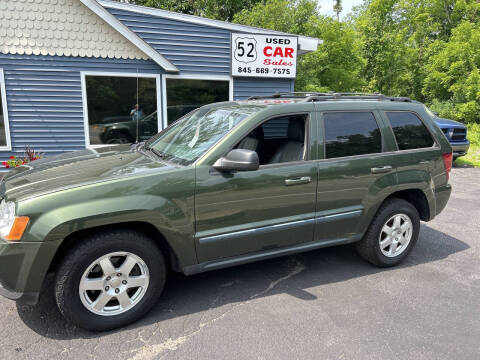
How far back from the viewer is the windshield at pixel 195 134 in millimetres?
3254

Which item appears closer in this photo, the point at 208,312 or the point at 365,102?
the point at 208,312

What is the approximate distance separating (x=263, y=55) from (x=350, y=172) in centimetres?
639

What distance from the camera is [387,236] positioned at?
4004 mm

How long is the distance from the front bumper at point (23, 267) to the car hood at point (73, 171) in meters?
0.36

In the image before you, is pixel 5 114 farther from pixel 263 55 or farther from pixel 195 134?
pixel 195 134

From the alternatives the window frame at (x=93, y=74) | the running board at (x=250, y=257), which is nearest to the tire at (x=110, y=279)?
the running board at (x=250, y=257)

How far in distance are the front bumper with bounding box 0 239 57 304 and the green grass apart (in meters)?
11.4

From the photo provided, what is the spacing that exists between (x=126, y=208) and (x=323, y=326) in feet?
5.86

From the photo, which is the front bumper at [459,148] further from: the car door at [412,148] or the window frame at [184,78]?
the car door at [412,148]

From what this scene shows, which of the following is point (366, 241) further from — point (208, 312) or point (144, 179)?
point (144, 179)

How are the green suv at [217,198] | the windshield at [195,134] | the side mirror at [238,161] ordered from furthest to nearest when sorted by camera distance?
the windshield at [195,134]
the side mirror at [238,161]
the green suv at [217,198]

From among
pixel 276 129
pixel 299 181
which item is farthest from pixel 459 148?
pixel 299 181

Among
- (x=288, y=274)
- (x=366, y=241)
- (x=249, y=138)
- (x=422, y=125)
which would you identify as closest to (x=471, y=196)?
(x=422, y=125)

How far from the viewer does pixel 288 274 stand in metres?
3.84
